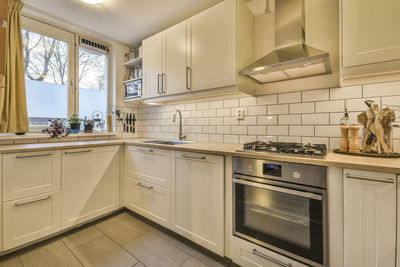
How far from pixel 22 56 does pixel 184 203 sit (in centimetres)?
233

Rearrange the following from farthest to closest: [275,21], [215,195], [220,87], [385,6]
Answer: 1. [220,87]
2. [275,21]
3. [215,195]
4. [385,6]

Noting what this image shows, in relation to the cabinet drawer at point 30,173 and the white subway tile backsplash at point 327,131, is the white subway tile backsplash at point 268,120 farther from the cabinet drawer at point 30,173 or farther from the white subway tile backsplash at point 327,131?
the cabinet drawer at point 30,173

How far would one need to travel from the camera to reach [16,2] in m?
1.91

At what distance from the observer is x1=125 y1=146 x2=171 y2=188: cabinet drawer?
1.77 metres

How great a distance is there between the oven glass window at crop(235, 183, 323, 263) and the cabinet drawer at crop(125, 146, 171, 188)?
76 cm

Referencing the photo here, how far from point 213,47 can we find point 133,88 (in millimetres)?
1474

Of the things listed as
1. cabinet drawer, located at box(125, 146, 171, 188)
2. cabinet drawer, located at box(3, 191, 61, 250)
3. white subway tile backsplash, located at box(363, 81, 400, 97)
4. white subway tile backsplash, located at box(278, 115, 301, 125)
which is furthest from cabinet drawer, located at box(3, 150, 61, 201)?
white subway tile backsplash, located at box(363, 81, 400, 97)

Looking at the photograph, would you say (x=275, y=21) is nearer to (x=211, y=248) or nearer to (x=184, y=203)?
(x=184, y=203)

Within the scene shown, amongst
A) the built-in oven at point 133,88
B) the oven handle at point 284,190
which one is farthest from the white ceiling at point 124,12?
the oven handle at point 284,190

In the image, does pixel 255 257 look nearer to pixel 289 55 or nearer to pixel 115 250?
pixel 115 250

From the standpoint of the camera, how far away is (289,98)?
5.37 ft

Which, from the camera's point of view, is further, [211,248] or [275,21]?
[275,21]

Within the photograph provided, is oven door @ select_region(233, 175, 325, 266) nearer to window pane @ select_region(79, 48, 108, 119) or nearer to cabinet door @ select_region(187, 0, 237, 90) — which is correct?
cabinet door @ select_region(187, 0, 237, 90)

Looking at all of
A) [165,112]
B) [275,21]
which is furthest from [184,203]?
[275,21]
